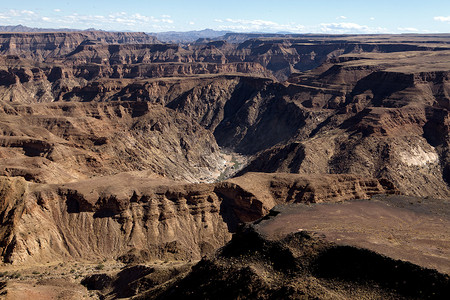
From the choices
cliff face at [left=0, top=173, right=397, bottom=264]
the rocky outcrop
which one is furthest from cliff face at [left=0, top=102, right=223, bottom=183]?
the rocky outcrop

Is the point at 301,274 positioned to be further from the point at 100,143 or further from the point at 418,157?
the point at 100,143

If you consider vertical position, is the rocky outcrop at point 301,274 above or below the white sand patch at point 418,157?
above

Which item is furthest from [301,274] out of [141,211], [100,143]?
[100,143]

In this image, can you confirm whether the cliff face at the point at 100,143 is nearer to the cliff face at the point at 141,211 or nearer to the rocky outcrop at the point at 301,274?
the cliff face at the point at 141,211

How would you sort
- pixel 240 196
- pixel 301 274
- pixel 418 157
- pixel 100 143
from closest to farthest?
pixel 301 274 < pixel 240 196 < pixel 418 157 < pixel 100 143

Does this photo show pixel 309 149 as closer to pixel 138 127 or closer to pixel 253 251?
pixel 138 127

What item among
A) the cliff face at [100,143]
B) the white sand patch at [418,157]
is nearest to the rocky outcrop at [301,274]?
the cliff face at [100,143]
